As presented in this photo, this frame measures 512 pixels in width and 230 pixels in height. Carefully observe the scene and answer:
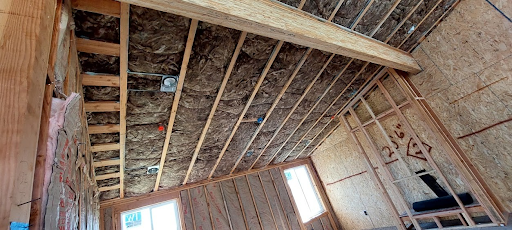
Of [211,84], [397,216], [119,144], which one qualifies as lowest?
[397,216]

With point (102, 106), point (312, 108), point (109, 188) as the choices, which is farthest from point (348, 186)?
point (102, 106)

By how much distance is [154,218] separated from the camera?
4320 millimetres

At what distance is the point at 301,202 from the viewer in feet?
19.6

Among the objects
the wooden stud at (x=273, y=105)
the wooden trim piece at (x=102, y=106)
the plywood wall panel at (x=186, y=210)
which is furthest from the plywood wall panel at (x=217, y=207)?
the wooden trim piece at (x=102, y=106)

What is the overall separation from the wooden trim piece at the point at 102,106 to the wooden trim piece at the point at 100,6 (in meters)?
1.06

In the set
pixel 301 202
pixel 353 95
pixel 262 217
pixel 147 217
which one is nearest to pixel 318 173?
pixel 301 202

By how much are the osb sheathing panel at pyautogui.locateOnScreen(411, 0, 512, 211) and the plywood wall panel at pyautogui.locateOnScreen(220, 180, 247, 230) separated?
13.8 feet

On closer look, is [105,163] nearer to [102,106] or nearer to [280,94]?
[102,106]

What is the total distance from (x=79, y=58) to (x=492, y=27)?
5.35m

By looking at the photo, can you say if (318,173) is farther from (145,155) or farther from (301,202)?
(145,155)

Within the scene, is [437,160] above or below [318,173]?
below

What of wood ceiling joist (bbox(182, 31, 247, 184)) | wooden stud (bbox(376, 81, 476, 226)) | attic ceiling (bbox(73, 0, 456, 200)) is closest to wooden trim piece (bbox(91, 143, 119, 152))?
attic ceiling (bbox(73, 0, 456, 200))

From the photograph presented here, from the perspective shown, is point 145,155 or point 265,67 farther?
point 145,155

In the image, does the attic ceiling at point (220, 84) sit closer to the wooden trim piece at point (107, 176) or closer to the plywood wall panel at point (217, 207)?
the wooden trim piece at point (107, 176)
